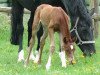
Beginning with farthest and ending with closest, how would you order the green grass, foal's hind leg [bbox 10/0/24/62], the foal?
foal's hind leg [bbox 10/0/24/62]
the foal
the green grass

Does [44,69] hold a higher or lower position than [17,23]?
lower

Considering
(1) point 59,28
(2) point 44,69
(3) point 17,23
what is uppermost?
(1) point 59,28

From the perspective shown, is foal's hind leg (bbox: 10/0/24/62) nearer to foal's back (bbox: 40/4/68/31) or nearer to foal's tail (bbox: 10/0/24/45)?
foal's tail (bbox: 10/0/24/45)

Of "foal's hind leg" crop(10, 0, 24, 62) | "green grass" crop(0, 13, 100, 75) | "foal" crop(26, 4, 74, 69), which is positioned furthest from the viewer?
"foal's hind leg" crop(10, 0, 24, 62)

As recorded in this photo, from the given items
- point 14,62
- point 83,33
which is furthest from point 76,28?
point 14,62

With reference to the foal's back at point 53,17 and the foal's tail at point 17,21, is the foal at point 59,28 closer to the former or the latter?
the foal's back at point 53,17

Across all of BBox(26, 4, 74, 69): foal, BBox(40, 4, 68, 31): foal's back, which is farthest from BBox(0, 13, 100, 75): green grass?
BBox(40, 4, 68, 31): foal's back

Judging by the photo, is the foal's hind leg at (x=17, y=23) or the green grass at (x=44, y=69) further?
the foal's hind leg at (x=17, y=23)

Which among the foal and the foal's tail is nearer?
the foal

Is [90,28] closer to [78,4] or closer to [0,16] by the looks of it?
[78,4]

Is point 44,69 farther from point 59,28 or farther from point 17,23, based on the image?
point 17,23

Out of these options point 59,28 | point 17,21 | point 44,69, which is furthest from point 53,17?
point 17,21

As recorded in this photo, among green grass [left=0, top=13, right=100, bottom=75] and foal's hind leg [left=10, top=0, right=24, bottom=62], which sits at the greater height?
foal's hind leg [left=10, top=0, right=24, bottom=62]

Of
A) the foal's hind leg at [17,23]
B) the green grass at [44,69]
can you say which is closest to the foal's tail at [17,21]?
the foal's hind leg at [17,23]
